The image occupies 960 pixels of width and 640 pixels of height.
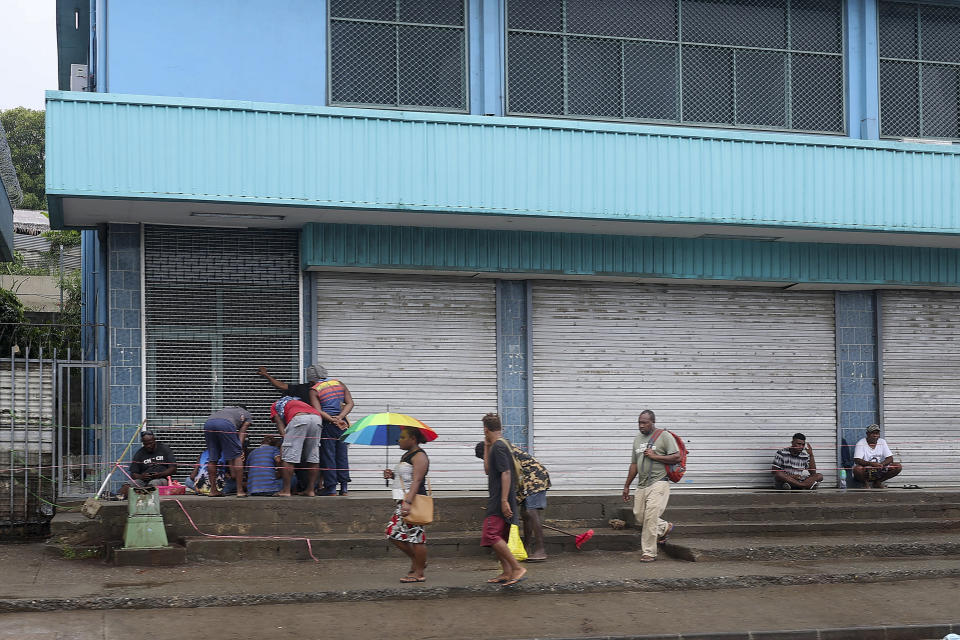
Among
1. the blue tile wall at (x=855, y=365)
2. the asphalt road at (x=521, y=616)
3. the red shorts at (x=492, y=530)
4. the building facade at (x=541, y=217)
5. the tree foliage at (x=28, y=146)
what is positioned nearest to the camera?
the asphalt road at (x=521, y=616)

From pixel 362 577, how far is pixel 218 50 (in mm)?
6659

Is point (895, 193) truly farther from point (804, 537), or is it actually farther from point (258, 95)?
point (258, 95)

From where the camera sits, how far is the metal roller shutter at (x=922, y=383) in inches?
609

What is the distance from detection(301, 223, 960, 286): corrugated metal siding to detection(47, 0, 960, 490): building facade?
37mm

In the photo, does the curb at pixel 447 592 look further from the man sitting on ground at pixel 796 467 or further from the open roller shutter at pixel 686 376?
the open roller shutter at pixel 686 376

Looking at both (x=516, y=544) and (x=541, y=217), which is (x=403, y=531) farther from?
(x=541, y=217)

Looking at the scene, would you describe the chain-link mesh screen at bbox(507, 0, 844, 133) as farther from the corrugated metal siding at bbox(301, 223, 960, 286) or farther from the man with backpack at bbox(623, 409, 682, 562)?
the man with backpack at bbox(623, 409, 682, 562)

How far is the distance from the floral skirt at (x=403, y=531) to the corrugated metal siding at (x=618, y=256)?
172 inches

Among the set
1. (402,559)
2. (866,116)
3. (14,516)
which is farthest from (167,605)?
(866,116)

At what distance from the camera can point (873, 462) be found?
583 inches

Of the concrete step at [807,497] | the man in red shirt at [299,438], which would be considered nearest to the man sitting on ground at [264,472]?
the man in red shirt at [299,438]

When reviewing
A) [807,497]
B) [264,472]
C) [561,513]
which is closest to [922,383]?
[807,497]

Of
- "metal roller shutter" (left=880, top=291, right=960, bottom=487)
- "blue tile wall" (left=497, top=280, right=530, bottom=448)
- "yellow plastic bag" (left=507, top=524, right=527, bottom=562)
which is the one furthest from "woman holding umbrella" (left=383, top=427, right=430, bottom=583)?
"metal roller shutter" (left=880, top=291, right=960, bottom=487)

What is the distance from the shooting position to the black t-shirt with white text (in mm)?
12516
